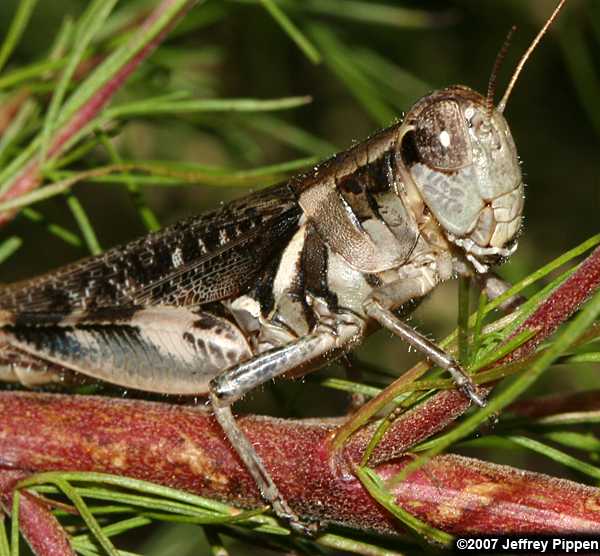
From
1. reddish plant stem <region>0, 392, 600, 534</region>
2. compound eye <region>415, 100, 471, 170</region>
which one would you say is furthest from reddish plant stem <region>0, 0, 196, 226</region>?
compound eye <region>415, 100, 471, 170</region>

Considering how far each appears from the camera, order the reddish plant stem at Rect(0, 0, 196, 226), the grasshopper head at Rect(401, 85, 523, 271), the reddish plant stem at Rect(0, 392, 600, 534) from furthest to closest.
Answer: the reddish plant stem at Rect(0, 0, 196, 226)
the grasshopper head at Rect(401, 85, 523, 271)
the reddish plant stem at Rect(0, 392, 600, 534)

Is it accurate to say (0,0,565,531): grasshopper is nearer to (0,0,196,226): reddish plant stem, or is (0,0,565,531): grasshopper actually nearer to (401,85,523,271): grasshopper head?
(401,85,523,271): grasshopper head

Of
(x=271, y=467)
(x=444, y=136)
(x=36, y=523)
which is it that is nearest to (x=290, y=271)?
(x=444, y=136)

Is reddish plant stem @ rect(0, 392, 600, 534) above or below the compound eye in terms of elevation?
below

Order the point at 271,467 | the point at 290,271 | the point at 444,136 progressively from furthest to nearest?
the point at 290,271 < the point at 444,136 < the point at 271,467

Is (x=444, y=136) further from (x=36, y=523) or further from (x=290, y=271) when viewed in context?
(x=36, y=523)

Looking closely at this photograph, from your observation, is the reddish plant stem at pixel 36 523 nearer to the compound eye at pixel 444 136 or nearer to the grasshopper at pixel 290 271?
the grasshopper at pixel 290 271
